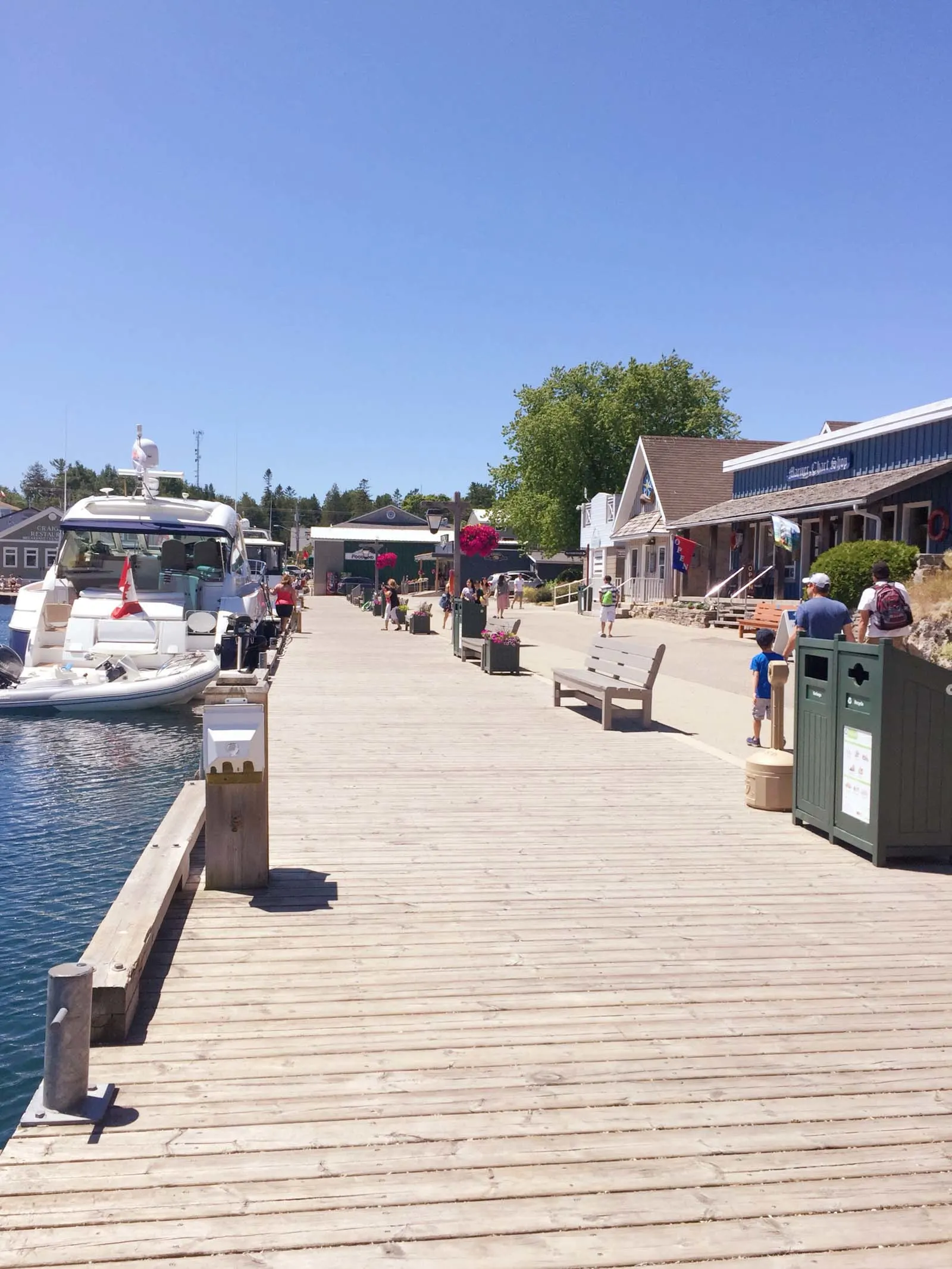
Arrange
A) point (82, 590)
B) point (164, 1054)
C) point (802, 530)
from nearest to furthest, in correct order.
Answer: point (164, 1054)
point (82, 590)
point (802, 530)

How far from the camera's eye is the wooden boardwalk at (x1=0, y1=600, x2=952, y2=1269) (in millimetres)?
2850

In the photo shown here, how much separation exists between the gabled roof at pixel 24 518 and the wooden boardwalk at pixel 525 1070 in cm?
8332

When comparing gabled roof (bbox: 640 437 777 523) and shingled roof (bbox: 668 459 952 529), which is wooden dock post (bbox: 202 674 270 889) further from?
gabled roof (bbox: 640 437 777 523)

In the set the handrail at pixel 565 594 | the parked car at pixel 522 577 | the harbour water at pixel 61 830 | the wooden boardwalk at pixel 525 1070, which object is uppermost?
the parked car at pixel 522 577

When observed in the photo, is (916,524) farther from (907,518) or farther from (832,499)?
(832,499)

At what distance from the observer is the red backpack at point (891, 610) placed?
9062mm

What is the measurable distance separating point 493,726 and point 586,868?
5.75 m

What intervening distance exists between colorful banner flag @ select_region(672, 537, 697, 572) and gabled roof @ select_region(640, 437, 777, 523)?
186 cm

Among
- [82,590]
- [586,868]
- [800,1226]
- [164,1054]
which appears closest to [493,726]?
[586,868]

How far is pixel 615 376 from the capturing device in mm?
62531

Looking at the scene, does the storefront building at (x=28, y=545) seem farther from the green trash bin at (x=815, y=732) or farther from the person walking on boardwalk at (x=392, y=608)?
the green trash bin at (x=815, y=732)

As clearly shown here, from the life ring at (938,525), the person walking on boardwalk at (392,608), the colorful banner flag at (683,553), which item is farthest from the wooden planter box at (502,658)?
the colorful banner flag at (683,553)

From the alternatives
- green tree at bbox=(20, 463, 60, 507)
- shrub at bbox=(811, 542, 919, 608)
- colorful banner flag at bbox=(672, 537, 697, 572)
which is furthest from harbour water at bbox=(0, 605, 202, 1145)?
green tree at bbox=(20, 463, 60, 507)

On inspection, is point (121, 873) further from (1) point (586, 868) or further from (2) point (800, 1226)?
(2) point (800, 1226)
